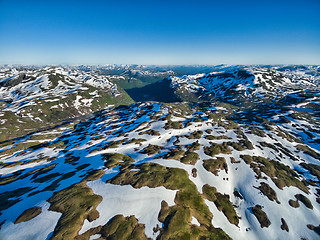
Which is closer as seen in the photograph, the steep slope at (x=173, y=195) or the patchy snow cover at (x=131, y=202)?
the steep slope at (x=173, y=195)

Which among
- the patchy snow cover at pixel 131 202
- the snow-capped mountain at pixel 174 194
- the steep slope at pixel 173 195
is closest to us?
the snow-capped mountain at pixel 174 194

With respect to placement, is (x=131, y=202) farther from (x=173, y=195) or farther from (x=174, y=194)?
(x=174, y=194)

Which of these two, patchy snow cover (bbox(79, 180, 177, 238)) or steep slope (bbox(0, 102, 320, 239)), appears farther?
patchy snow cover (bbox(79, 180, 177, 238))

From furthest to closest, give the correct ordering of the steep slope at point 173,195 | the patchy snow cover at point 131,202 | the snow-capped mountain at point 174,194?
1. the patchy snow cover at point 131,202
2. the steep slope at point 173,195
3. the snow-capped mountain at point 174,194

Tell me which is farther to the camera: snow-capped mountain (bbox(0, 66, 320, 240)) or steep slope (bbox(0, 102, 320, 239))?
steep slope (bbox(0, 102, 320, 239))

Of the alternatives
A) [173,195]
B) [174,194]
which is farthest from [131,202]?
[174,194]

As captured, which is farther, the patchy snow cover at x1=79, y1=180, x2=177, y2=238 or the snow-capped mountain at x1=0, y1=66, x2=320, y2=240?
the patchy snow cover at x1=79, y1=180, x2=177, y2=238

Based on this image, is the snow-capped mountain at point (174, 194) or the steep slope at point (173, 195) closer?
the snow-capped mountain at point (174, 194)

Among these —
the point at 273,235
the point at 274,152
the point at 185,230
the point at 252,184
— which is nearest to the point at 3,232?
the point at 185,230

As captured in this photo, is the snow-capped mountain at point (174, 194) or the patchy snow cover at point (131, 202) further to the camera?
the patchy snow cover at point (131, 202)

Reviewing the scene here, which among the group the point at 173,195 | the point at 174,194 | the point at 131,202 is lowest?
the point at 174,194

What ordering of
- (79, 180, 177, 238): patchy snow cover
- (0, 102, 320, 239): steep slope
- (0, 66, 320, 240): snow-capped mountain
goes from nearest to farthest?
(0, 66, 320, 240): snow-capped mountain < (0, 102, 320, 239): steep slope < (79, 180, 177, 238): patchy snow cover

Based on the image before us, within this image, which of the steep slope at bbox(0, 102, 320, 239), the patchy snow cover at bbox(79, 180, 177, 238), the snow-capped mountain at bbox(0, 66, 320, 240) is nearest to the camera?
the snow-capped mountain at bbox(0, 66, 320, 240)
